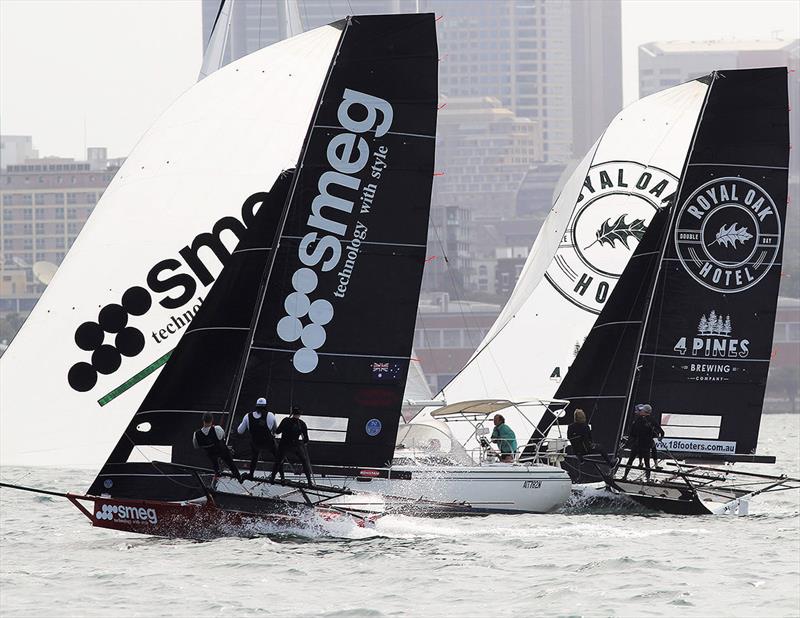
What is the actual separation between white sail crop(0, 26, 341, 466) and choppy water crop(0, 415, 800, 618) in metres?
1.14

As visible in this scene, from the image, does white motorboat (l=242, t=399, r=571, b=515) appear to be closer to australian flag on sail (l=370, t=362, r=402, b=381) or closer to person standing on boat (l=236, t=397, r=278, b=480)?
person standing on boat (l=236, t=397, r=278, b=480)

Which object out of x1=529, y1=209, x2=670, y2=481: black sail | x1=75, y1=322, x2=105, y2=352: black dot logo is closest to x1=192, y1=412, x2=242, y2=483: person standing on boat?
x1=75, y1=322, x2=105, y2=352: black dot logo

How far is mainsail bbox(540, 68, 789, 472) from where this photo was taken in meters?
18.3

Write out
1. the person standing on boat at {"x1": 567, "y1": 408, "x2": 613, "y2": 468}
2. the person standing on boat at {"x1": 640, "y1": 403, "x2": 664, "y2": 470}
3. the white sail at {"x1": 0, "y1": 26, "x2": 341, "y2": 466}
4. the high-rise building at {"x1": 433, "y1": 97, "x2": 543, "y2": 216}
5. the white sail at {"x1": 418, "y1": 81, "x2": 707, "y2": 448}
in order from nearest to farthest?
1. the white sail at {"x1": 0, "y1": 26, "x2": 341, "y2": 466}
2. the person standing on boat at {"x1": 640, "y1": 403, "x2": 664, "y2": 470}
3. the person standing on boat at {"x1": 567, "y1": 408, "x2": 613, "y2": 468}
4. the white sail at {"x1": 418, "y1": 81, "x2": 707, "y2": 448}
5. the high-rise building at {"x1": 433, "y1": 97, "x2": 543, "y2": 216}

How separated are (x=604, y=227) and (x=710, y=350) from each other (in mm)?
A: 3436

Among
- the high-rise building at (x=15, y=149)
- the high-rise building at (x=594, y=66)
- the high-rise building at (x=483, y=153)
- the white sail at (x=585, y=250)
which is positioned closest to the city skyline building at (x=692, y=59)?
the high-rise building at (x=594, y=66)

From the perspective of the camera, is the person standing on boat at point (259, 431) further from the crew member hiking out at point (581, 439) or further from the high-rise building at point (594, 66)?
the high-rise building at point (594, 66)

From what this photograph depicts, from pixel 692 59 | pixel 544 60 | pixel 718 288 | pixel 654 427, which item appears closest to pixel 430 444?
pixel 654 427

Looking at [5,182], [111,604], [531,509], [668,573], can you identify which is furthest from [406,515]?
[5,182]

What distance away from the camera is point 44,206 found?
130 metres

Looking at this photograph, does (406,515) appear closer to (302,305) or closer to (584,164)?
(302,305)

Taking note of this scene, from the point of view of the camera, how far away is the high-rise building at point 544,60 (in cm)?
18438

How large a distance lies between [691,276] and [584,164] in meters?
4.04

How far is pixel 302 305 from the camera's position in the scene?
14797mm
